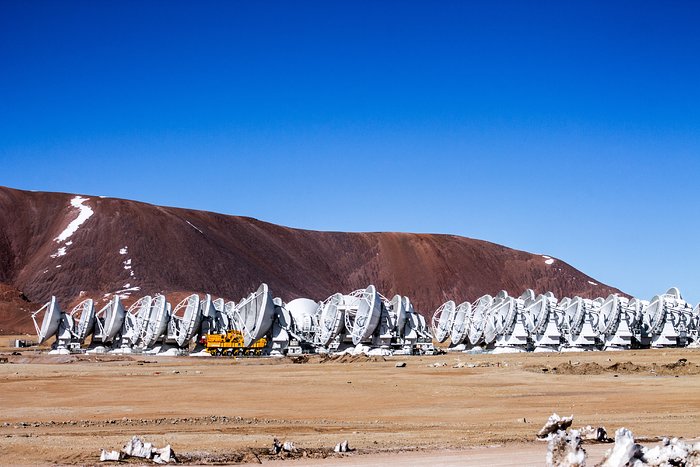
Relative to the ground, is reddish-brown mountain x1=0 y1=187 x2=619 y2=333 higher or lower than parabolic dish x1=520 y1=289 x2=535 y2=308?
higher

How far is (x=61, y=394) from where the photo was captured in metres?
31.3

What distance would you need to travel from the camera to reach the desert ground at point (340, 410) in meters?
15.8

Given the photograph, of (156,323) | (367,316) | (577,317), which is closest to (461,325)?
(577,317)

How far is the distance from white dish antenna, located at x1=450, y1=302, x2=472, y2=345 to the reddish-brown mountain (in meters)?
66.5

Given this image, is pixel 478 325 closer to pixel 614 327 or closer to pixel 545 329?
pixel 545 329

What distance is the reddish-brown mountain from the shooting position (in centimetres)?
14550

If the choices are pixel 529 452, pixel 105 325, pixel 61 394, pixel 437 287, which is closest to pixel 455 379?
pixel 61 394

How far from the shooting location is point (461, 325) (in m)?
77.3

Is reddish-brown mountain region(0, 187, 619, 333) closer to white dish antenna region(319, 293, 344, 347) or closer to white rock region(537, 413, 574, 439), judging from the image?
white dish antenna region(319, 293, 344, 347)

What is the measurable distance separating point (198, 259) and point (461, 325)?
287ft

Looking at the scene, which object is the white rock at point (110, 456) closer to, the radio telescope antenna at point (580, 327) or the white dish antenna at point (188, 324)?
the white dish antenna at point (188, 324)

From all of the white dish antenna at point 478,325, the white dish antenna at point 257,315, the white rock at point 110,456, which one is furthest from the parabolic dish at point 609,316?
the white rock at point 110,456

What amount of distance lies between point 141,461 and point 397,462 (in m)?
4.38

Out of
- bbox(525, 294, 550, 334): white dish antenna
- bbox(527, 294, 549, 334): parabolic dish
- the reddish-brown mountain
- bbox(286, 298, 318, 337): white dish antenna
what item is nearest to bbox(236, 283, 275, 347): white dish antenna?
bbox(286, 298, 318, 337): white dish antenna
